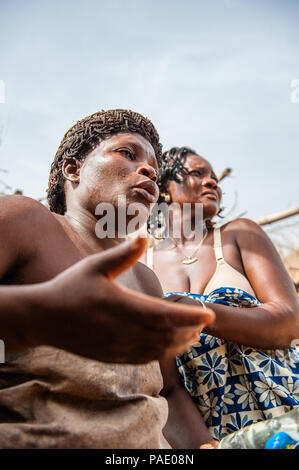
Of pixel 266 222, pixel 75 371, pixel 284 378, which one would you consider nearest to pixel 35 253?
pixel 75 371

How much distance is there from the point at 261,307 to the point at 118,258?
122cm

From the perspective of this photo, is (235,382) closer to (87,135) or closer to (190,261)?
(190,261)

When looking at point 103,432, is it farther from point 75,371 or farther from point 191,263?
point 191,263

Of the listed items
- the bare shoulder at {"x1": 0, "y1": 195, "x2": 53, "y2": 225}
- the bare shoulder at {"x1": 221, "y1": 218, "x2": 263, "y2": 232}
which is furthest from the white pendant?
the bare shoulder at {"x1": 0, "y1": 195, "x2": 53, "y2": 225}

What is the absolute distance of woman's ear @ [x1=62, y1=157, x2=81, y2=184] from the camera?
1.59m

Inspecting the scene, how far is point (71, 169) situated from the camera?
5.30ft

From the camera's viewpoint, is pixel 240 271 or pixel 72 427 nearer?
pixel 72 427

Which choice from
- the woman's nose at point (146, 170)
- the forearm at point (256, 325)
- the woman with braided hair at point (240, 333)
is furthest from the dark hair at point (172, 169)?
the woman's nose at point (146, 170)

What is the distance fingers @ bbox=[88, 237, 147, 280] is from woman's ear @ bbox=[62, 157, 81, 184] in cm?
90

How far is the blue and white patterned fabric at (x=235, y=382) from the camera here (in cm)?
165

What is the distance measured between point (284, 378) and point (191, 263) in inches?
31.9

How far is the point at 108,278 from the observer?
2.42ft

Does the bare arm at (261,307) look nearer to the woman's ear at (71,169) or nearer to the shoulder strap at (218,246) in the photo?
the shoulder strap at (218,246)

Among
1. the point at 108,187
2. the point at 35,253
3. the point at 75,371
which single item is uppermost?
the point at 108,187
